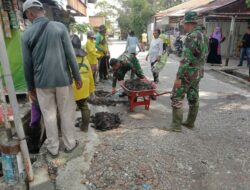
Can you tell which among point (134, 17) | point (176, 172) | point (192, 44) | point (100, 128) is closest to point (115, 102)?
point (100, 128)

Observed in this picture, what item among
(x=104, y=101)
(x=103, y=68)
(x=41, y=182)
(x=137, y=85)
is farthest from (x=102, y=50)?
(x=41, y=182)

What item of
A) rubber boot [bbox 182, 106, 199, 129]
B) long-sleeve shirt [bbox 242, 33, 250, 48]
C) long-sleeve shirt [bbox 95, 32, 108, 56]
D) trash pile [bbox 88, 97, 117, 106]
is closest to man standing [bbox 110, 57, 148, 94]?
trash pile [bbox 88, 97, 117, 106]

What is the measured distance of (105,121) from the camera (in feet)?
15.9

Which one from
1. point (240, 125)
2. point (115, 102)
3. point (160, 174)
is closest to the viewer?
point (160, 174)

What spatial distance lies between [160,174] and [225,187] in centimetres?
81

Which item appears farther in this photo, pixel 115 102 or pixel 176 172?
pixel 115 102

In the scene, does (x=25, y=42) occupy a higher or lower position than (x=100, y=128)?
higher

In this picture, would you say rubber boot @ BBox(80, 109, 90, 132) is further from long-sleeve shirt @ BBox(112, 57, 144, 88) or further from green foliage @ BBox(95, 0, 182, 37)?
green foliage @ BBox(95, 0, 182, 37)

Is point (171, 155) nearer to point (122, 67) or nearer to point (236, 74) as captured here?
point (122, 67)

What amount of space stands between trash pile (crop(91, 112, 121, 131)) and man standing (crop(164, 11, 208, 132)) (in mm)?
1032

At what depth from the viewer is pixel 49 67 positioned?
10.5 feet

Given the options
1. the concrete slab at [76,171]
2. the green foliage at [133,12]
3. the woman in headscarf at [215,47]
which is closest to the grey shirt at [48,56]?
the concrete slab at [76,171]

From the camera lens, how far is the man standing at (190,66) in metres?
4.31

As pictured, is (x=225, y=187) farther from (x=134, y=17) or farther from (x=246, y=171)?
(x=134, y=17)
